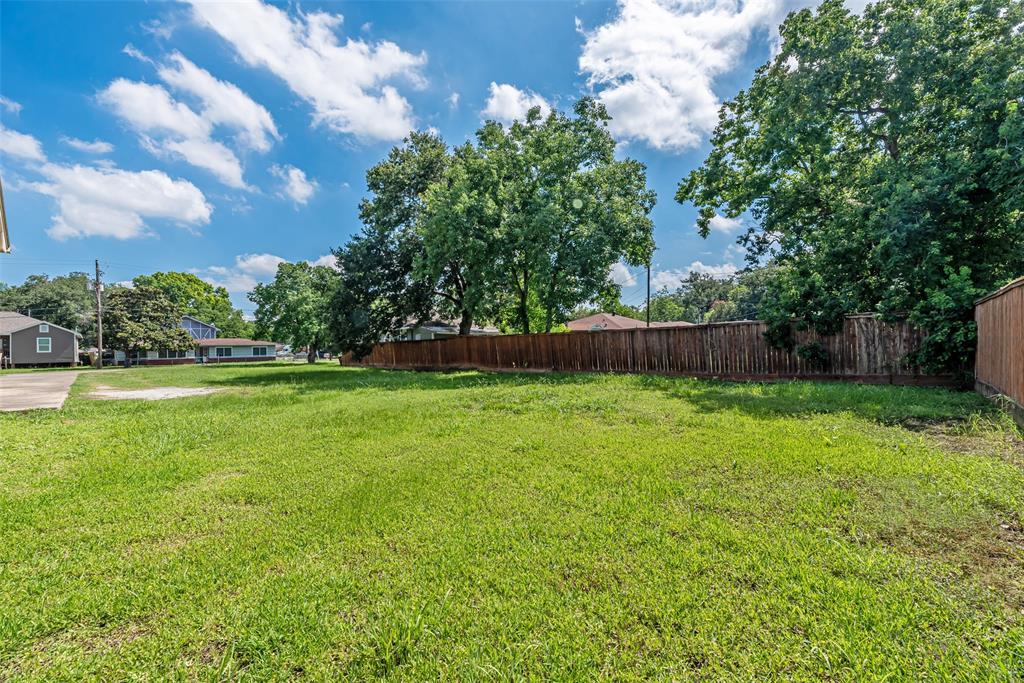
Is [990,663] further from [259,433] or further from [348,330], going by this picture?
[348,330]

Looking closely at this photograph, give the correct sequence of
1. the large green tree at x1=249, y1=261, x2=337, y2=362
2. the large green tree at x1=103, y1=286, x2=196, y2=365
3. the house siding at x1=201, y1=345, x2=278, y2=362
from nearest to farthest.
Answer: the large green tree at x1=103, y1=286, x2=196, y2=365 → the large green tree at x1=249, y1=261, x2=337, y2=362 → the house siding at x1=201, y1=345, x2=278, y2=362

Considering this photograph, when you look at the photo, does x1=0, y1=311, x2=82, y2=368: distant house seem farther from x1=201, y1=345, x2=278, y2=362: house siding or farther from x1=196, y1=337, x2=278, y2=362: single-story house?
x1=201, y1=345, x2=278, y2=362: house siding

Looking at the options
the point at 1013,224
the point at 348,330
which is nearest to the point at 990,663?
the point at 1013,224

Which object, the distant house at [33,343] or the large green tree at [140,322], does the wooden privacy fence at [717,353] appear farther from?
the distant house at [33,343]

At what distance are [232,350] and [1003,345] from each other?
58814 mm

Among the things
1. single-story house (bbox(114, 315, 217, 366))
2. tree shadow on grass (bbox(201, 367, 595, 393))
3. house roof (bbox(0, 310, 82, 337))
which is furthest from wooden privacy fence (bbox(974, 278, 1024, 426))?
house roof (bbox(0, 310, 82, 337))

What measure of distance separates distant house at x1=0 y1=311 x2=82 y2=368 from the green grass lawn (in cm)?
4280

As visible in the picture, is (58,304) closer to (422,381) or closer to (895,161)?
(422,381)

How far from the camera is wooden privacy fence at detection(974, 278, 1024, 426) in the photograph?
4.38 metres

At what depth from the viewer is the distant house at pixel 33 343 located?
106 feet

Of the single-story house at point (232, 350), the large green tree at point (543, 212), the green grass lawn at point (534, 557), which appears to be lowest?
the green grass lawn at point (534, 557)

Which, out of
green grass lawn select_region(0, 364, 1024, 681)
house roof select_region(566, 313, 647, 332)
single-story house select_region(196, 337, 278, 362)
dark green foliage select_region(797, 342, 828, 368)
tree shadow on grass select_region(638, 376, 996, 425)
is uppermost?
house roof select_region(566, 313, 647, 332)

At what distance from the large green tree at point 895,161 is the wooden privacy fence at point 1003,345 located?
1.97ft

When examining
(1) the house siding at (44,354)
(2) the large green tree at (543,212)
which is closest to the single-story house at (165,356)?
(1) the house siding at (44,354)
